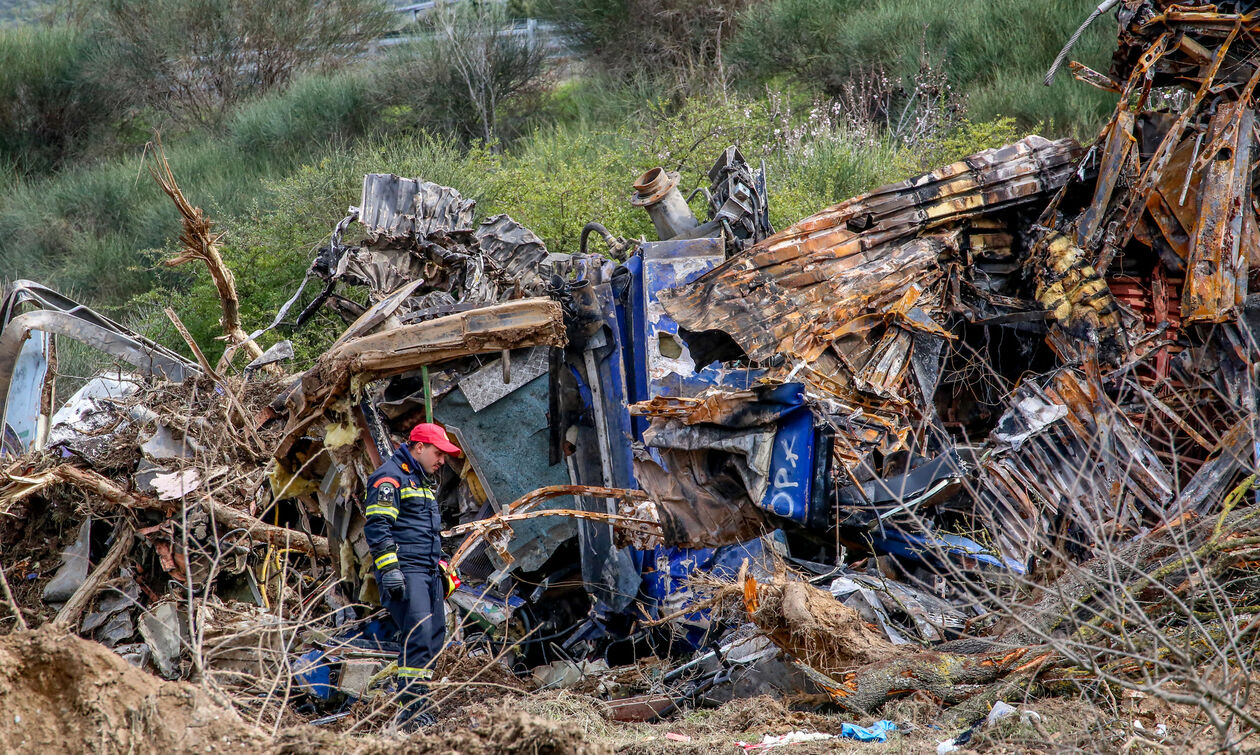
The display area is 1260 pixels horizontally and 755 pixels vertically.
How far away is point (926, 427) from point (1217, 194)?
2280mm

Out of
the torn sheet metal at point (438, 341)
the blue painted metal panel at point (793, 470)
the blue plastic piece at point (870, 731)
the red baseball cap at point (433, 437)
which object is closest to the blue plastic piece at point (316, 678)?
the red baseball cap at point (433, 437)

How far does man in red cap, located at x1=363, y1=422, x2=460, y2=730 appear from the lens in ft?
18.9

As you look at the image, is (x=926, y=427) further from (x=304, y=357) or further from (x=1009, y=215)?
(x=304, y=357)

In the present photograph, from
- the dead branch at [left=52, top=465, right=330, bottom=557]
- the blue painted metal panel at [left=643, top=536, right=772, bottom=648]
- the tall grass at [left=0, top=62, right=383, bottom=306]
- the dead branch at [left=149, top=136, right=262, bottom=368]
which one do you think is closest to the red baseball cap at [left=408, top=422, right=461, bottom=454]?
the blue painted metal panel at [left=643, top=536, right=772, bottom=648]

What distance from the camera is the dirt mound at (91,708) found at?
340 cm

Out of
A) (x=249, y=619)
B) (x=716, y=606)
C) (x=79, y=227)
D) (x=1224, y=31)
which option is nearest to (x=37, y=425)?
(x=249, y=619)

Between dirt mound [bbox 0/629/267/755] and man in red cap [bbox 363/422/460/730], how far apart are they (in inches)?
80.7

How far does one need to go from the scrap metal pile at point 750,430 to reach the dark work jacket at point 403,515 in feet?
1.63

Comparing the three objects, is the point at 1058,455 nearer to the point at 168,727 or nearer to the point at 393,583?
the point at 393,583

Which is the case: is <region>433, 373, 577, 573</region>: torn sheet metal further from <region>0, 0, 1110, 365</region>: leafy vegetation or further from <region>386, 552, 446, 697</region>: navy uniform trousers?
<region>0, 0, 1110, 365</region>: leafy vegetation

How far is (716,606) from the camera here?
5.90 m

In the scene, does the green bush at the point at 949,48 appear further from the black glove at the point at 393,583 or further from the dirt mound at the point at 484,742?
the dirt mound at the point at 484,742

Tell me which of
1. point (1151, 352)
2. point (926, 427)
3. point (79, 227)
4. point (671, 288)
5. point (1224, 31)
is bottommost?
point (79, 227)

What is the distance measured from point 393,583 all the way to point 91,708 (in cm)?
236
